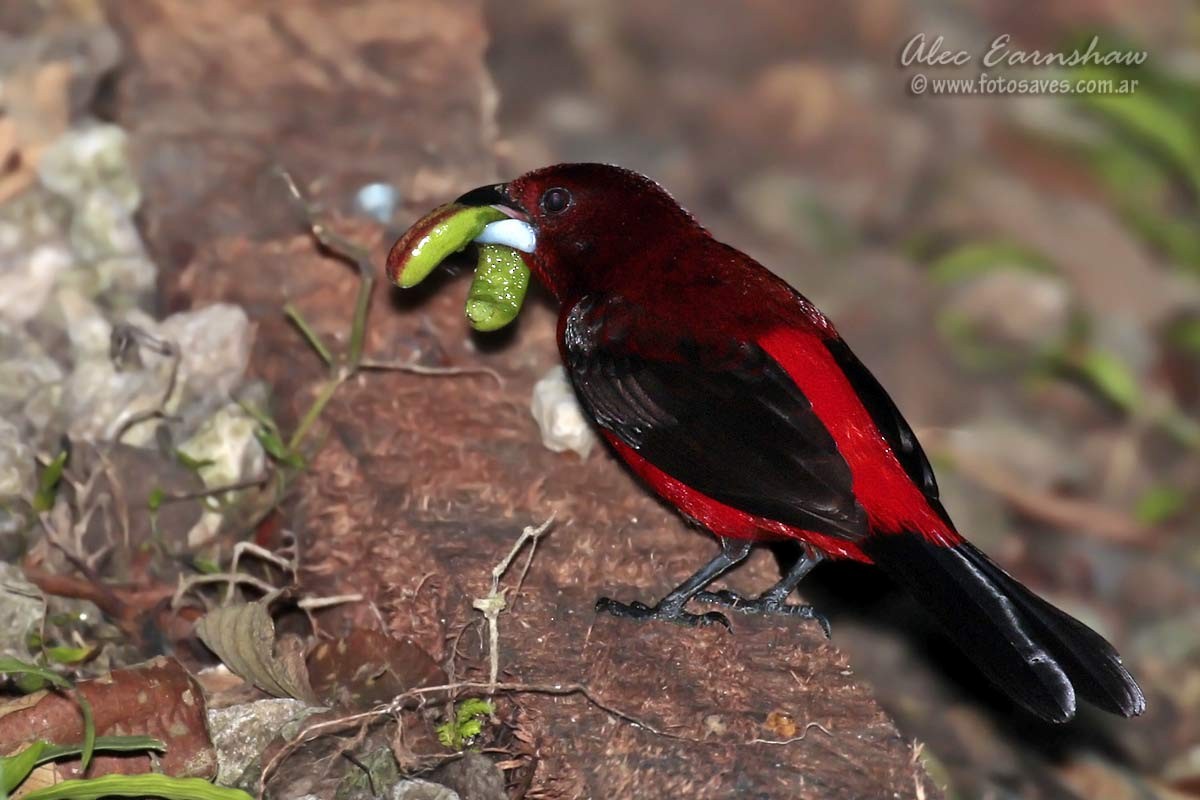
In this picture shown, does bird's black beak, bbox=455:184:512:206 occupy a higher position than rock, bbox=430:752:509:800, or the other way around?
bird's black beak, bbox=455:184:512:206

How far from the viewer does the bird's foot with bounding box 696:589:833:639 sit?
4.02m

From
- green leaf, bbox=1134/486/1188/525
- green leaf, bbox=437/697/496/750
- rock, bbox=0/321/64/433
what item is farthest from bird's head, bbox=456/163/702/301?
green leaf, bbox=1134/486/1188/525

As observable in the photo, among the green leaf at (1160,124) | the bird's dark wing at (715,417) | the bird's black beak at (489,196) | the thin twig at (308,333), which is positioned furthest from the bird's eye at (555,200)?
the green leaf at (1160,124)

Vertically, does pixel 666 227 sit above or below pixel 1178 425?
above

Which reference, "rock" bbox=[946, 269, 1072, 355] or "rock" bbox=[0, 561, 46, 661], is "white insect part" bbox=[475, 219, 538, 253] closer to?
"rock" bbox=[0, 561, 46, 661]

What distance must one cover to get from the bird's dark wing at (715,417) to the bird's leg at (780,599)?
0.94 feet

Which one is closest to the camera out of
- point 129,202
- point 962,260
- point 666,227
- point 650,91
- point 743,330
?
point 743,330

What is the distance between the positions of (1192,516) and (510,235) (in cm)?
350

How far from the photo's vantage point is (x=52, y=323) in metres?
5.10

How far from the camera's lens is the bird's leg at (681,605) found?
3959 millimetres

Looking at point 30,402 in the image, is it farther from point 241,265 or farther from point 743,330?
point 743,330

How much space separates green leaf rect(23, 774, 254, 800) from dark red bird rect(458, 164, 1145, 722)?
1.17m

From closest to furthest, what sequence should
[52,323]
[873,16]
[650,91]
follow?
[52,323] < [650,91] < [873,16]

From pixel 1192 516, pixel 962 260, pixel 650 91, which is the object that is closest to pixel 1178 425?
pixel 1192 516
